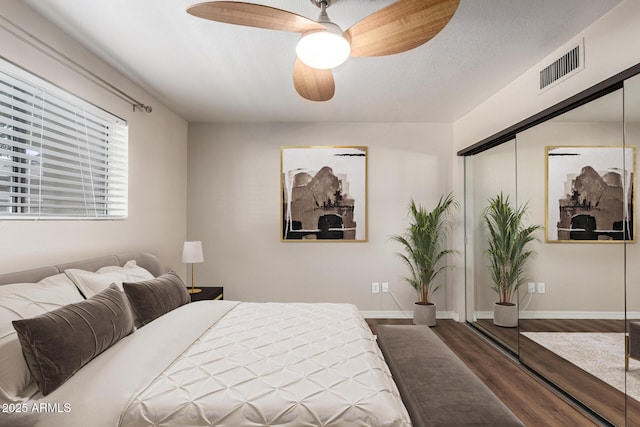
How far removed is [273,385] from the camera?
1508 mm

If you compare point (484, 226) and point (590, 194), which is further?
point (484, 226)

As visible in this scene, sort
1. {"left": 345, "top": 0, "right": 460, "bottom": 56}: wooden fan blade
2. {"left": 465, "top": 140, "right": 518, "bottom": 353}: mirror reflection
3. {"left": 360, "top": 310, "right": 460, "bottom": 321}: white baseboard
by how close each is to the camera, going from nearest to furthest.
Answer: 1. {"left": 345, "top": 0, "right": 460, "bottom": 56}: wooden fan blade
2. {"left": 465, "top": 140, "right": 518, "bottom": 353}: mirror reflection
3. {"left": 360, "top": 310, "right": 460, "bottom": 321}: white baseboard

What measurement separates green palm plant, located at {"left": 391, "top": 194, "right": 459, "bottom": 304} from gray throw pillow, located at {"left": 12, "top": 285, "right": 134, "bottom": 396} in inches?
136

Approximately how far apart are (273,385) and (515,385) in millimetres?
2256

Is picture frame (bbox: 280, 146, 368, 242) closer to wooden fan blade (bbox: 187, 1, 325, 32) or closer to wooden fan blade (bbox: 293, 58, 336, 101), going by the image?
wooden fan blade (bbox: 293, 58, 336, 101)

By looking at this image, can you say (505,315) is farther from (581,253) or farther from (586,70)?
(586,70)

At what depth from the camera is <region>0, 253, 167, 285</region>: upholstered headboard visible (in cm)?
195

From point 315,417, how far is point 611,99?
251cm

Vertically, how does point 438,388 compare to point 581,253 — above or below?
below

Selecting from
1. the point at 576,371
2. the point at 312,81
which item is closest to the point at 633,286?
the point at 576,371

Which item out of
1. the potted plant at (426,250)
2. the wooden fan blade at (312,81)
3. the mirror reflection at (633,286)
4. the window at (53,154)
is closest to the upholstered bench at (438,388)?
the mirror reflection at (633,286)

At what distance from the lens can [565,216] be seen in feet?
8.60

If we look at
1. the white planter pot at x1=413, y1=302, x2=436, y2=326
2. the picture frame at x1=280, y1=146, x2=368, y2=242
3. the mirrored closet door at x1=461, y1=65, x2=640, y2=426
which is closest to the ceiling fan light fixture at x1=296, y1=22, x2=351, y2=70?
the mirrored closet door at x1=461, y1=65, x2=640, y2=426

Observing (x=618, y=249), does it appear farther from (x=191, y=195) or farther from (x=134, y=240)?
(x=191, y=195)
